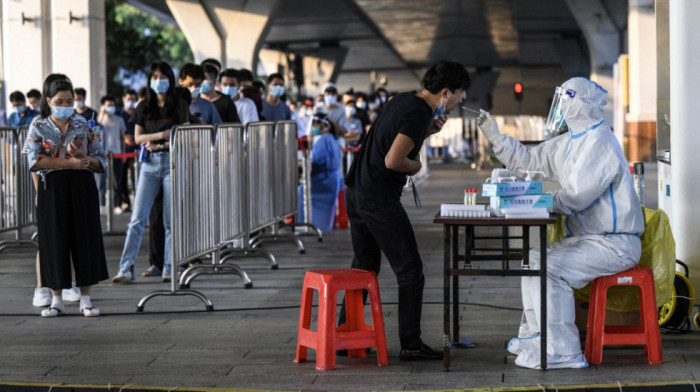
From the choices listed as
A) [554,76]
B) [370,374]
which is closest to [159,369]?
[370,374]

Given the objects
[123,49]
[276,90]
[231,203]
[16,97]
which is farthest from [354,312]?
[123,49]

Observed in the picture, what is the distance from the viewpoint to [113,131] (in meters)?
20.0

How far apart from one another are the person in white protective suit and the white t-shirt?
13.8 meters

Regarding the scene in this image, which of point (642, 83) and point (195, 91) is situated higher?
point (642, 83)

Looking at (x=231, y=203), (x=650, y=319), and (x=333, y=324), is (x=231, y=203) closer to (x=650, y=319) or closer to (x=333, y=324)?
(x=333, y=324)

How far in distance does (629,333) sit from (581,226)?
0.69 meters

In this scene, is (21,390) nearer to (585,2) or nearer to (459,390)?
(459,390)

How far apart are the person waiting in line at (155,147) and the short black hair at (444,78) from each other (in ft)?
13.3

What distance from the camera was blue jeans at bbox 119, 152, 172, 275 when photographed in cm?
1057

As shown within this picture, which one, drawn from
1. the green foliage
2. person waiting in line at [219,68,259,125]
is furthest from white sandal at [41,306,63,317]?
the green foliage

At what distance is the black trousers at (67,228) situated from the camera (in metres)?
8.77

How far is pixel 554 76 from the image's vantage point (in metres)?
84.2

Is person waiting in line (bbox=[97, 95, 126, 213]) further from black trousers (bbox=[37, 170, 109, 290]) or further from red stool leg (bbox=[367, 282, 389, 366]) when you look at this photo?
red stool leg (bbox=[367, 282, 389, 366])

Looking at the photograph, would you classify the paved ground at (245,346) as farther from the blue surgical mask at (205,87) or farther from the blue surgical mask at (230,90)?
the blue surgical mask at (230,90)
